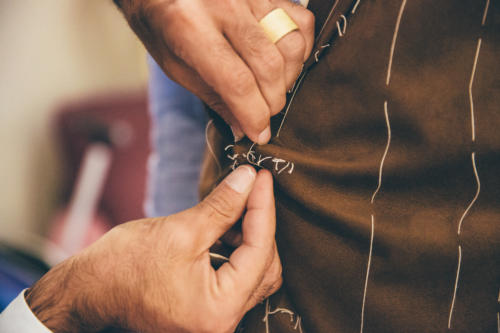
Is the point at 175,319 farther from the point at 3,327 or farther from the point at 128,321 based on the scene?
the point at 3,327

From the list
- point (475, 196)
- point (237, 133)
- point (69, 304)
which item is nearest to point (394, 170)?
point (475, 196)

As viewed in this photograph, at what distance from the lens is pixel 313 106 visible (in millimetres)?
412

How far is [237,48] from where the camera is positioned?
398mm

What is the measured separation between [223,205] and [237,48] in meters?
0.19

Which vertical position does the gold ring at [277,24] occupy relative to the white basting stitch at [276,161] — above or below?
above

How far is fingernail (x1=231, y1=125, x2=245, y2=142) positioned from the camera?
447mm

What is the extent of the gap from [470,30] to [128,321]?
51cm

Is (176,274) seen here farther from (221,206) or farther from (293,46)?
(293,46)

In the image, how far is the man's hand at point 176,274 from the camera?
1.34 ft

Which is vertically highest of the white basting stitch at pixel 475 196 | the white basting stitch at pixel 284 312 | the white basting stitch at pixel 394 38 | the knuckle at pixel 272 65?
the knuckle at pixel 272 65

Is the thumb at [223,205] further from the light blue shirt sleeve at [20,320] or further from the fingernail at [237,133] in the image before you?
the light blue shirt sleeve at [20,320]

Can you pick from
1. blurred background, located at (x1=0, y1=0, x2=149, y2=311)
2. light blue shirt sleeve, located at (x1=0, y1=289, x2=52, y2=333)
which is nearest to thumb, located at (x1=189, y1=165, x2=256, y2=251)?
light blue shirt sleeve, located at (x1=0, y1=289, x2=52, y2=333)

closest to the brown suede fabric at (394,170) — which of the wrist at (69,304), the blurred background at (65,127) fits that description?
the wrist at (69,304)

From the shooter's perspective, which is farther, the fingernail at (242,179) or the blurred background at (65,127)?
the blurred background at (65,127)
